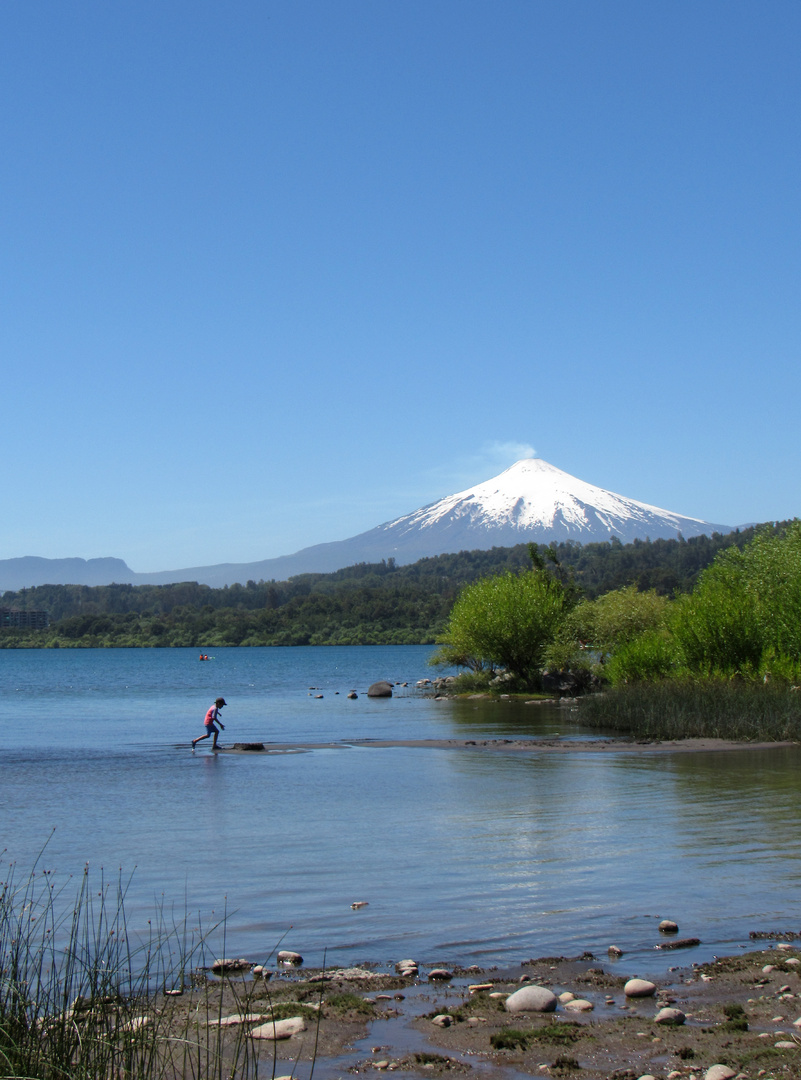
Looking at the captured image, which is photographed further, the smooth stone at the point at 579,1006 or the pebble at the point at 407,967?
the pebble at the point at 407,967

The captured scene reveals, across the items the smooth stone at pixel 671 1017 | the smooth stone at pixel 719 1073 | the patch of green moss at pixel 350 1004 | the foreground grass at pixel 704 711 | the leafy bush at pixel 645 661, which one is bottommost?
the foreground grass at pixel 704 711

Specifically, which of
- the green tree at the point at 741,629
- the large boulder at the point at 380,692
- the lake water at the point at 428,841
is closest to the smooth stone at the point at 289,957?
the lake water at the point at 428,841

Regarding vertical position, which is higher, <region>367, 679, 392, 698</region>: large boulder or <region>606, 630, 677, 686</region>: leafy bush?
<region>606, 630, 677, 686</region>: leafy bush

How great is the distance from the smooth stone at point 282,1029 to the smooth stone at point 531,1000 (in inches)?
73.5

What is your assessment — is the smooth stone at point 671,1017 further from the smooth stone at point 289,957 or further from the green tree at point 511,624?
the green tree at point 511,624

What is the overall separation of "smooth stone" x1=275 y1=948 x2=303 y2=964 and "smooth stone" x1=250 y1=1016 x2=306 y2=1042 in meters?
2.07

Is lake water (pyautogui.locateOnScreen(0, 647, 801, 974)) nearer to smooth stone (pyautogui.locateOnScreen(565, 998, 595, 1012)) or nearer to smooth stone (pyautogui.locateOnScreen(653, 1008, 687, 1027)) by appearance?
smooth stone (pyautogui.locateOnScreen(565, 998, 595, 1012))

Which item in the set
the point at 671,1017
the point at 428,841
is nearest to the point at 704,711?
the point at 428,841

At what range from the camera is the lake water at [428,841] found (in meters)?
11.7

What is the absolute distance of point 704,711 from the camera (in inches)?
1463

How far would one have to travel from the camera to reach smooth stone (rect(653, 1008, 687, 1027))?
815 centimetres

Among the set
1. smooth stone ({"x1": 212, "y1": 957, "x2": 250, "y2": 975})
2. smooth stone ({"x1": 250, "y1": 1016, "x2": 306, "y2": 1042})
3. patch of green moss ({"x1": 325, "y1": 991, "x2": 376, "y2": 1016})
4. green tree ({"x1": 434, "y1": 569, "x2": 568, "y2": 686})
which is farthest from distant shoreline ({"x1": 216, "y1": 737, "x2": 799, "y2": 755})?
smooth stone ({"x1": 250, "y1": 1016, "x2": 306, "y2": 1042})

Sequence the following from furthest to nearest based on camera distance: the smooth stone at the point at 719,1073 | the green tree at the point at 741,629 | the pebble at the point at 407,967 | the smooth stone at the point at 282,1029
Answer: the green tree at the point at 741,629 < the pebble at the point at 407,967 < the smooth stone at the point at 282,1029 < the smooth stone at the point at 719,1073

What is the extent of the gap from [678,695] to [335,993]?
32756 millimetres
